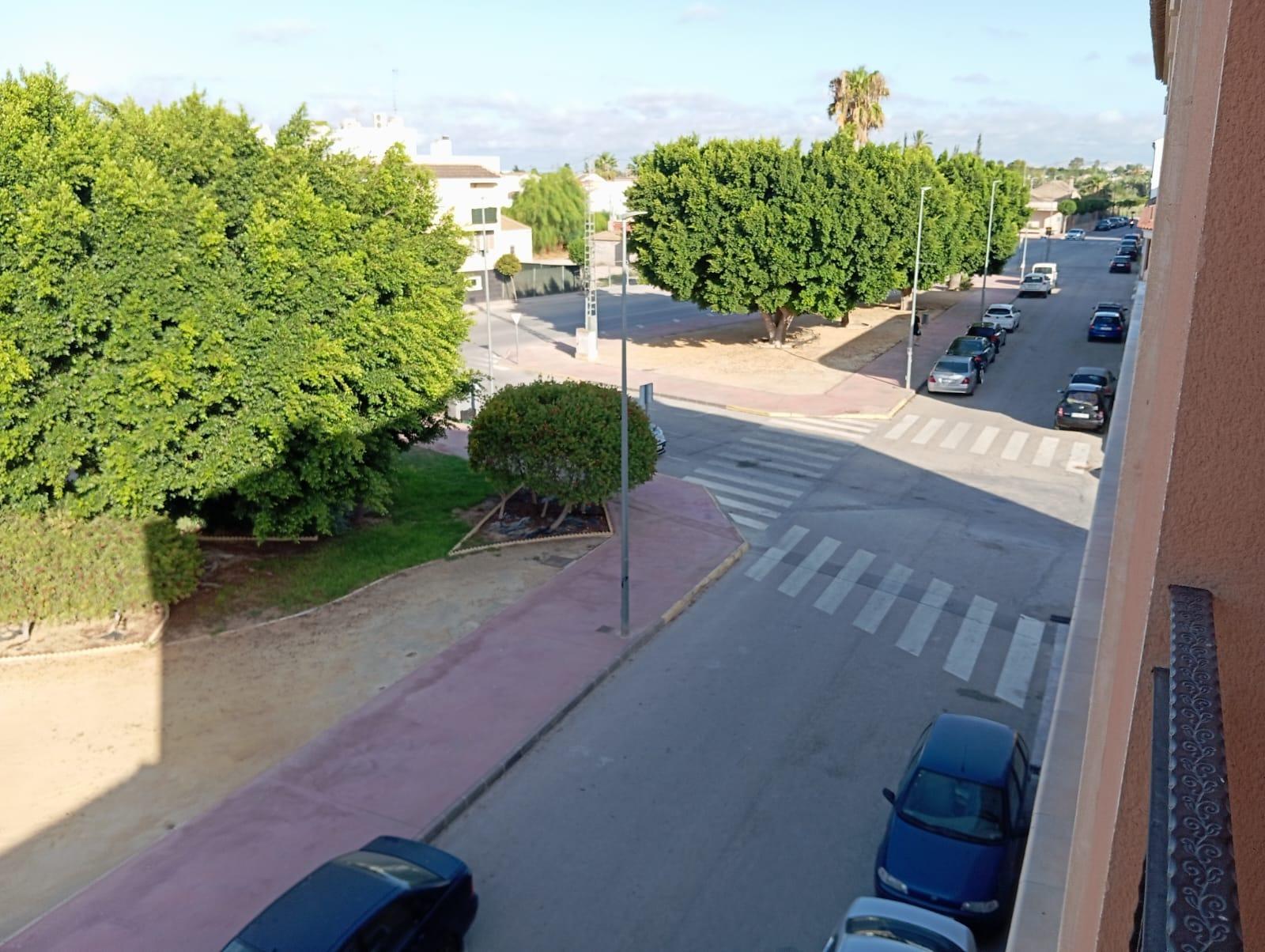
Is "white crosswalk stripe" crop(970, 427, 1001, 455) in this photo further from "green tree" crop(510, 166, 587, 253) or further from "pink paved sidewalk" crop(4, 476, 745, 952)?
"green tree" crop(510, 166, 587, 253)

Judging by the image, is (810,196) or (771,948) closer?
(771,948)

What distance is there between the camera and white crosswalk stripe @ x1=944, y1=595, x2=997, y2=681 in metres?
15.2

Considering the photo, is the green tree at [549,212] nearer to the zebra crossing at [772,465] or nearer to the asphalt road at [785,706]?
the zebra crossing at [772,465]

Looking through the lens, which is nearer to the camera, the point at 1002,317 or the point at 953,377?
the point at 953,377

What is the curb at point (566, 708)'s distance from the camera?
38.2 ft

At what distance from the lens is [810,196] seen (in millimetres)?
38531

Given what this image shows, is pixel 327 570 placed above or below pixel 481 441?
below

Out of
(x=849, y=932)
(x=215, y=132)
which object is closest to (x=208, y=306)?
(x=215, y=132)

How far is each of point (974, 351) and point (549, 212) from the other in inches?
2277

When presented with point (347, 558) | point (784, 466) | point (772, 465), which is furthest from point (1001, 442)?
point (347, 558)

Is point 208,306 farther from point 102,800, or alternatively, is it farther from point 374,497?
point 102,800

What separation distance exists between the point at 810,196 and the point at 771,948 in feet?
109

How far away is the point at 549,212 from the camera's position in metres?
87.9

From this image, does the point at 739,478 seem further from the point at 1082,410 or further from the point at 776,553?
the point at 1082,410
